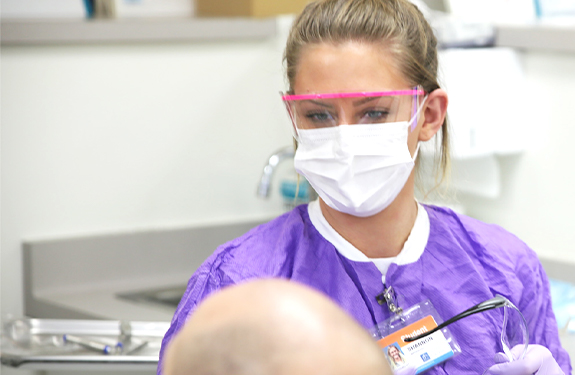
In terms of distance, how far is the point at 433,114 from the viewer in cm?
127

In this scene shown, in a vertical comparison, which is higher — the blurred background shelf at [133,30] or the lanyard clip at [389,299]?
the blurred background shelf at [133,30]

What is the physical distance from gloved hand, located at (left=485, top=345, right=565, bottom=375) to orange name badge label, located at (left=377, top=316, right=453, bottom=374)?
0.25 feet

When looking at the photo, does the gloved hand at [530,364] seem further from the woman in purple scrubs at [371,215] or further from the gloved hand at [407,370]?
the gloved hand at [407,370]

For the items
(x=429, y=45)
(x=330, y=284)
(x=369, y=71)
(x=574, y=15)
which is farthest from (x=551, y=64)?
(x=330, y=284)

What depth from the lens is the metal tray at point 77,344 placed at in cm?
160

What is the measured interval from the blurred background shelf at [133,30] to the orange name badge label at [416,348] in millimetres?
1385

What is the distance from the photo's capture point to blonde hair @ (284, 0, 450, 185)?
3.85ft

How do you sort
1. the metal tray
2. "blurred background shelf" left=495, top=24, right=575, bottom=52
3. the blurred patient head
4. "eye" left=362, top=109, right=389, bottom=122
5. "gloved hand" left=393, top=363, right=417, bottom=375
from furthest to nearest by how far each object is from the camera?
"blurred background shelf" left=495, top=24, right=575, bottom=52 → the metal tray → "eye" left=362, top=109, right=389, bottom=122 → "gloved hand" left=393, top=363, right=417, bottom=375 → the blurred patient head

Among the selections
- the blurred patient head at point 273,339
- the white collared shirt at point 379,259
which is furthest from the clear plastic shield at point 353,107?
the blurred patient head at point 273,339

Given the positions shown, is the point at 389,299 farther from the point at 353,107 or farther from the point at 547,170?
the point at 547,170

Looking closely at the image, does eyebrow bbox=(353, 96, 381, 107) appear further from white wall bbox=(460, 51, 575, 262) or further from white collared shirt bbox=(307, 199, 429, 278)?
white wall bbox=(460, 51, 575, 262)

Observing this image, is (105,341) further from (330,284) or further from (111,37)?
(111,37)

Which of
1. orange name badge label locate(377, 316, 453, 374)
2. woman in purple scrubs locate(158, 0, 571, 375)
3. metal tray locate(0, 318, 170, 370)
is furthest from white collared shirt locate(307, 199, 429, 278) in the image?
metal tray locate(0, 318, 170, 370)

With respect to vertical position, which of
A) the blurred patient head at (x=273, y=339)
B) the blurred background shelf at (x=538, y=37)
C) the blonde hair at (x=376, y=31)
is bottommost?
the blurred patient head at (x=273, y=339)
